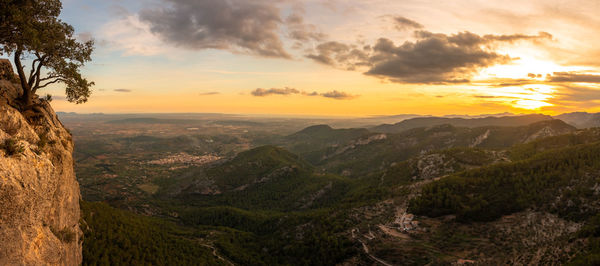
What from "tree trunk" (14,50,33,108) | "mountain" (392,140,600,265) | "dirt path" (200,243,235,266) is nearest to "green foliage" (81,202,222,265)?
"dirt path" (200,243,235,266)

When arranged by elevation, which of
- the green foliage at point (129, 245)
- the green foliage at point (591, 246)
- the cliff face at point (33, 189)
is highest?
the cliff face at point (33, 189)

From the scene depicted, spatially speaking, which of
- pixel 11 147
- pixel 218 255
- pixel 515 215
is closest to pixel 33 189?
pixel 11 147

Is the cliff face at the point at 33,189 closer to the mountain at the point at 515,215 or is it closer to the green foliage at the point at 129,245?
the green foliage at the point at 129,245

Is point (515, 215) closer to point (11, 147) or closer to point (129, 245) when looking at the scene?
point (11, 147)

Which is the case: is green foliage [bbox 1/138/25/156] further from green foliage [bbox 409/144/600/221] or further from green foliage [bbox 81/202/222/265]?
green foliage [bbox 409/144/600/221]

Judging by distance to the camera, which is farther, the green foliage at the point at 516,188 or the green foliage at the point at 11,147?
the green foliage at the point at 516,188

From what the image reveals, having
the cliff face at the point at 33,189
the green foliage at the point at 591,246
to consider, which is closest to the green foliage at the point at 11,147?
the cliff face at the point at 33,189
